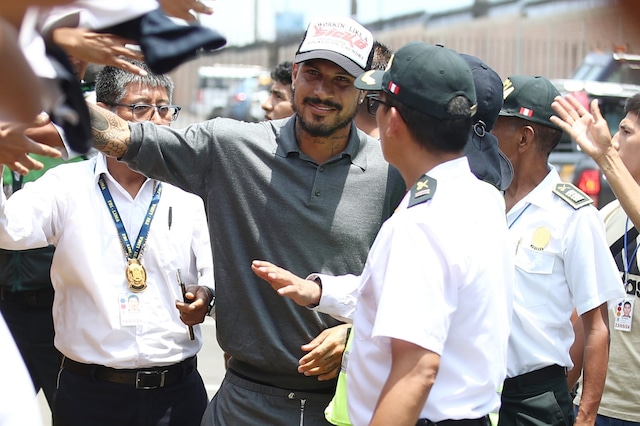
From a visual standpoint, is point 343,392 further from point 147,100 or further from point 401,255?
point 147,100

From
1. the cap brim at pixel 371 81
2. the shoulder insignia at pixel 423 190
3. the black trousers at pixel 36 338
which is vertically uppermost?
the cap brim at pixel 371 81

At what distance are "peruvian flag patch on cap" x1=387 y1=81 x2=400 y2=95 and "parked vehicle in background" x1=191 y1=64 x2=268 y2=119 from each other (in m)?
20.1

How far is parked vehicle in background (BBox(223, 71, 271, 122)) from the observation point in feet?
62.8

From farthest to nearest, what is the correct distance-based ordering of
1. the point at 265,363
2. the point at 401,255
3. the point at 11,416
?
the point at 265,363 → the point at 401,255 → the point at 11,416

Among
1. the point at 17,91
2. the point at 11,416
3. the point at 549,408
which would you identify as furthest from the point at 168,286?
the point at 17,91

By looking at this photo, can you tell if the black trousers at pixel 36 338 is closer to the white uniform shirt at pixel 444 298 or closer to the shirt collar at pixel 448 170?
the white uniform shirt at pixel 444 298

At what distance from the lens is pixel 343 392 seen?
105 inches

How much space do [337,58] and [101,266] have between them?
134 centimetres

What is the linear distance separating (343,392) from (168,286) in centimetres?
132

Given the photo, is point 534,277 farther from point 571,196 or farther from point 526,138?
point 526,138

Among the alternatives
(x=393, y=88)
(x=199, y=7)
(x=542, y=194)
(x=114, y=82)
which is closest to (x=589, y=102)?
(x=542, y=194)

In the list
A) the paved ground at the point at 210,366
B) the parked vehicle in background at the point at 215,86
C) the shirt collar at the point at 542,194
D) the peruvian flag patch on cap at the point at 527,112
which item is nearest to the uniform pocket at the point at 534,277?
the shirt collar at the point at 542,194

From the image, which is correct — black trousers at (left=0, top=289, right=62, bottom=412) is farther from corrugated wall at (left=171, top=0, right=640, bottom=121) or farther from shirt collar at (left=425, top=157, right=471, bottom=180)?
shirt collar at (left=425, top=157, right=471, bottom=180)

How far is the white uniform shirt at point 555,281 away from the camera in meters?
3.36
